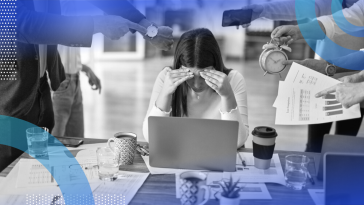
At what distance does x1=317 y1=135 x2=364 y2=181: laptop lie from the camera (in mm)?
1149

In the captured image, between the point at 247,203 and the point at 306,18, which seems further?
the point at 306,18

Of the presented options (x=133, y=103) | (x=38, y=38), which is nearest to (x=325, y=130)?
(x=38, y=38)

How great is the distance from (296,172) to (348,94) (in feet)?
1.52

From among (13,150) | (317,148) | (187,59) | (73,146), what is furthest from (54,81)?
(317,148)

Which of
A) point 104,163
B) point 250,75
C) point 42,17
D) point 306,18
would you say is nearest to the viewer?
point 104,163

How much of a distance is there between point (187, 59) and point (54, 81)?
0.93 metres

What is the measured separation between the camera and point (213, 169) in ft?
Result: 4.00

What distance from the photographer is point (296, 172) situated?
1167mm

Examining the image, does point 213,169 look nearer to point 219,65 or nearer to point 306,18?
point 219,65

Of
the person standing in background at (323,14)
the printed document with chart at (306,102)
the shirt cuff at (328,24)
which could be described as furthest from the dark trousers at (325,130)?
the printed document with chart at (306,102)

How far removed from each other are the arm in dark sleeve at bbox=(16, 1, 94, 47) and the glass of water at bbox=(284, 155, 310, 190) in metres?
1.03
